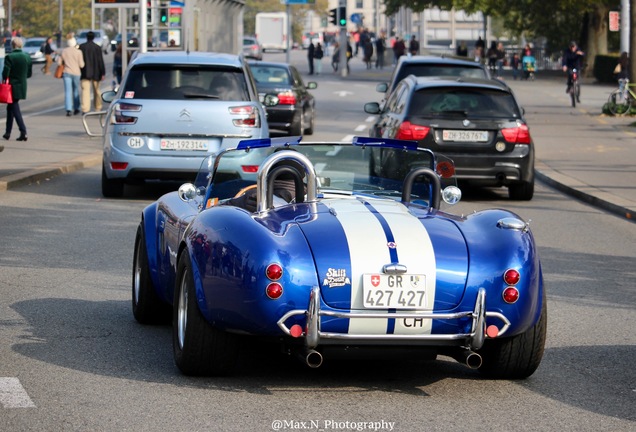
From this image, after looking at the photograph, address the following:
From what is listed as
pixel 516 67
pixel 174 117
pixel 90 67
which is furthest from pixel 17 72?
pixel 516 67

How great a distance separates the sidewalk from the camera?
61.9 feet

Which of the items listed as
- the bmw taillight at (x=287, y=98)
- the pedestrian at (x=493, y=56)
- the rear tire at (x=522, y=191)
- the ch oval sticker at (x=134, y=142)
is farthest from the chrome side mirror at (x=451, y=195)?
the pedestrian at (x=493, y=56)

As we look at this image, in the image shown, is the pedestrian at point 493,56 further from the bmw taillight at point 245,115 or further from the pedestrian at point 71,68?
the bmw taillight at point 245,115

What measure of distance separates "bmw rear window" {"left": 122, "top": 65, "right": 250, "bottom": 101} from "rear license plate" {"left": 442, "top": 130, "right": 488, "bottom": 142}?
8.45 ft

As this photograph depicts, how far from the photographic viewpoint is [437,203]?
26.3 feet

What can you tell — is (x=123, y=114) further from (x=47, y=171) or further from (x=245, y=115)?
(x=47, y=171)

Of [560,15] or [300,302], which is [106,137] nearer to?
[300,302]

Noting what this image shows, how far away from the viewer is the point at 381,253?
6.61 m

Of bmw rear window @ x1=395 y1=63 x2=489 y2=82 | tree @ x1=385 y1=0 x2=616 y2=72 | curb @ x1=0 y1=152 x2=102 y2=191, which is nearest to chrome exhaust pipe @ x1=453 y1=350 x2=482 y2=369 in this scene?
curb @ x1=0 y1=152 x2=102 y2=191

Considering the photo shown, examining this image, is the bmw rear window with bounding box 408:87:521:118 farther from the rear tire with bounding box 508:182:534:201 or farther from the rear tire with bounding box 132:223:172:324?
the rear tire with bounding box 132:223:172:324

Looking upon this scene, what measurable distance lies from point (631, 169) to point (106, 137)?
29.5 feet

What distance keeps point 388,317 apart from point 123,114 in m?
10.7

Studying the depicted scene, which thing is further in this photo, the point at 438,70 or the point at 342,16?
the point at 342,16

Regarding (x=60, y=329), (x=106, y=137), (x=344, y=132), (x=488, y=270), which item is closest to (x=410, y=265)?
(x=488, y=270)
